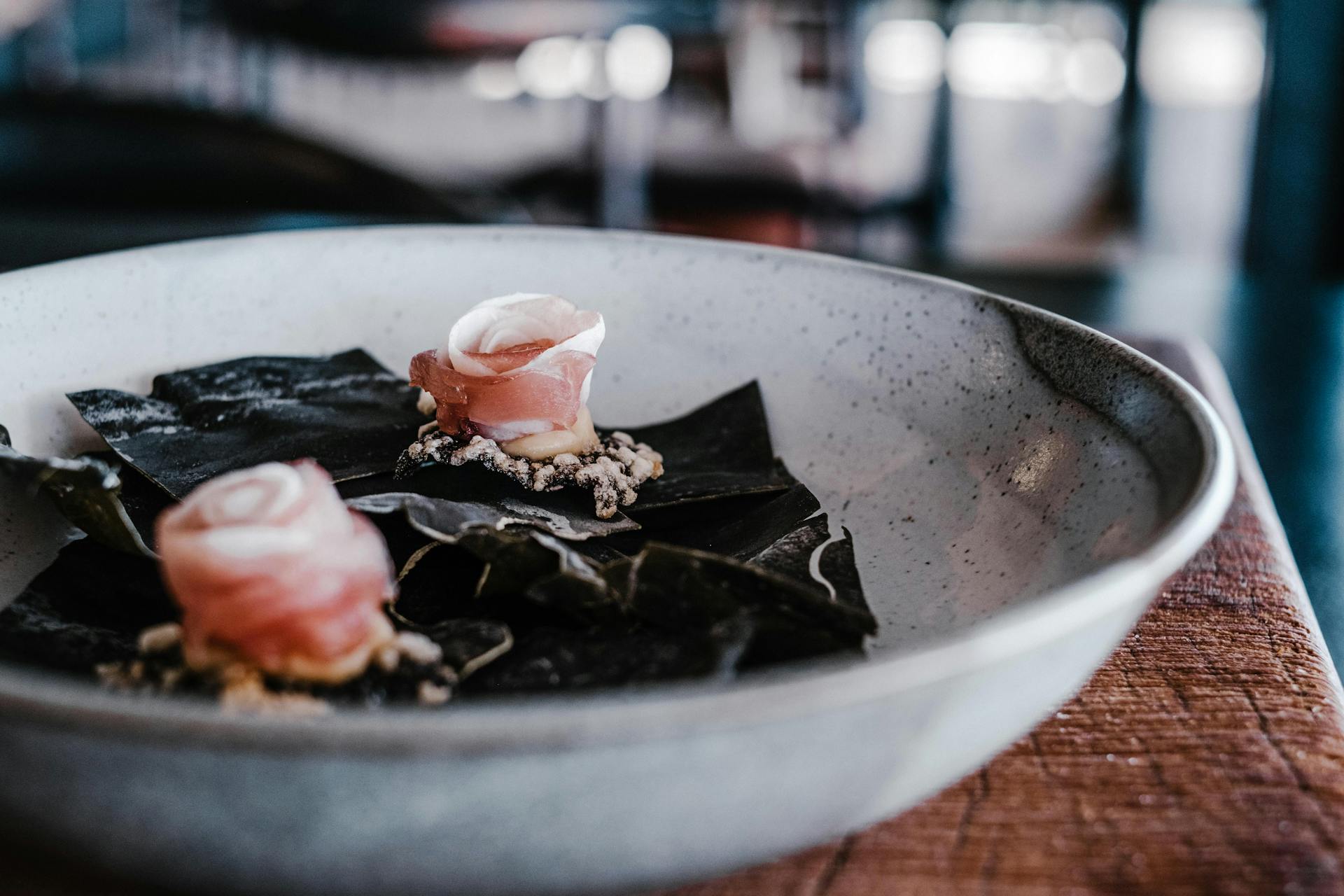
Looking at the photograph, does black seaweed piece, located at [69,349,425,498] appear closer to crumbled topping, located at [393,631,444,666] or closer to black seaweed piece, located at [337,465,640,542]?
black seaweed piece, located at [337,465,640,542]

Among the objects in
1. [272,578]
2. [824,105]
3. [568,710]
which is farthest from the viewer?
[824,105]

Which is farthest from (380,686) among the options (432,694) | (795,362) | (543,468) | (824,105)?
(824,105)

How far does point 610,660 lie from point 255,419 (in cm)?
39

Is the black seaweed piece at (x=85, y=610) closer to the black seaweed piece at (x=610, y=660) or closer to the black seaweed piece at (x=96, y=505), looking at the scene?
the black seaweed piece at (x=96, y=505)

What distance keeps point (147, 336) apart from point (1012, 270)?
188 centimetres

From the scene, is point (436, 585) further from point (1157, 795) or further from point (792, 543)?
point (1157, 795)

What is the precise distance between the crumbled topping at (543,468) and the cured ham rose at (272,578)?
22cm

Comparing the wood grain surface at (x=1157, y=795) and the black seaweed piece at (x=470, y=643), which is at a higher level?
the black seaweed piece at (x=470, y=643)

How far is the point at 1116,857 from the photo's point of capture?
45 centimetres

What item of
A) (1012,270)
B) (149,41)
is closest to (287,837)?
(1012,270)

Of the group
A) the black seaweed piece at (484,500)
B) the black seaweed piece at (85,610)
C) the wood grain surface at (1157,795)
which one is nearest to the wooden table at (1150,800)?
the wood grain surface at (1157,795)

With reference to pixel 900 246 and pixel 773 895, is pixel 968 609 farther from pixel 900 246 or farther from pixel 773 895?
pixel 900 246

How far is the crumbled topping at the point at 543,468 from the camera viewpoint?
67 cm

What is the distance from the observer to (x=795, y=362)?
852mm
